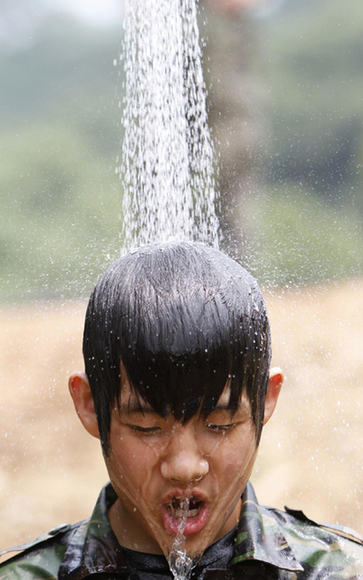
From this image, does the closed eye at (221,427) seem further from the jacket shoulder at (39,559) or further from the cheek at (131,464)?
the jacket shoulder at (39,559)

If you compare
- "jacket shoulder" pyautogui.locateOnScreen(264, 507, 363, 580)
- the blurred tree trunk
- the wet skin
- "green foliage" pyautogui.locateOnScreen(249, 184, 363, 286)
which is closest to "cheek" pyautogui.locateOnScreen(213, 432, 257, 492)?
the wet skin

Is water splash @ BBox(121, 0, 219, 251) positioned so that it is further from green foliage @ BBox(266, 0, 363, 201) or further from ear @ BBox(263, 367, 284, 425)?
ear @ BBox(263, 367, 284, 425)

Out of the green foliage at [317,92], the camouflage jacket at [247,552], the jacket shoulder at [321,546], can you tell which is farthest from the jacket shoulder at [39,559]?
the green foliage at [317,92]

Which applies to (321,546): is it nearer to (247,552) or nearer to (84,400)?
(247,552)

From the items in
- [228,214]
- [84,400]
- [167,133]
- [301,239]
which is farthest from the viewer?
[301,239]

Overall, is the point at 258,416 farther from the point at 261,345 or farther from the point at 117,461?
the point at 117,461

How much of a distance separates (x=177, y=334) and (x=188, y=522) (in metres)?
0.26

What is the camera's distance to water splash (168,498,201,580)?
100cm

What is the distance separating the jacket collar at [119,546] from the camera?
1.11 m

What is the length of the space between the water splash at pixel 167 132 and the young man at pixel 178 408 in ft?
5.26

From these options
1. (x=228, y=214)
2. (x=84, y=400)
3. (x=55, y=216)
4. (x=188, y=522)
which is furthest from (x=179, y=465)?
(x=55, y=216)

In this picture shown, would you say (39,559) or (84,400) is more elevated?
(84,400)

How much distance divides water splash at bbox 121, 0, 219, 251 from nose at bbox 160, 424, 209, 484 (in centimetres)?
172

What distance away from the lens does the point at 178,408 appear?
95 cm
